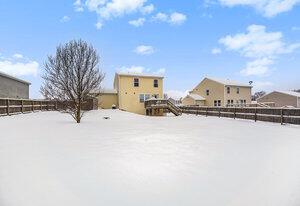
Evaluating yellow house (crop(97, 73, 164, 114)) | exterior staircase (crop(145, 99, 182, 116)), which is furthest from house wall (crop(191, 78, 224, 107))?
exterior staircase (crop(145, 99, 182, 116))

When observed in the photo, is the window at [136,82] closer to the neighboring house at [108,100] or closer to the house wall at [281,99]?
the neighboring house at [108,100]

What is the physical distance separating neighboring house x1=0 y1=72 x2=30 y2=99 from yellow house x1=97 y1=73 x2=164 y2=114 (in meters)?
11.1

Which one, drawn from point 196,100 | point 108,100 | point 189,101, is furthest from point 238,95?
point 108,100

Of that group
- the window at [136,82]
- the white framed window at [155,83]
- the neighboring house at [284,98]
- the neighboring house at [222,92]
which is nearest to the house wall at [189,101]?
the neighboring house at [222,92]

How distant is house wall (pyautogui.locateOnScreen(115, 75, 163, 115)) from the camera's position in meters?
36.3

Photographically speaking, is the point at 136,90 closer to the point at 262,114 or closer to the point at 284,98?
the point at 262,114

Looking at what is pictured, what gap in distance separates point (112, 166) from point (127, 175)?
0.68 meters

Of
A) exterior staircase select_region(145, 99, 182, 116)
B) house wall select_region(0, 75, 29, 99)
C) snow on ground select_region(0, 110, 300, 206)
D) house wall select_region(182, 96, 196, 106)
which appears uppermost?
house wall select_region(0, 75, 29, 99)

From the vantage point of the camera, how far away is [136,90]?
36.9m

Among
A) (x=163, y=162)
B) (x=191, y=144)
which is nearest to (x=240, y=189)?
(x=163, y=162)

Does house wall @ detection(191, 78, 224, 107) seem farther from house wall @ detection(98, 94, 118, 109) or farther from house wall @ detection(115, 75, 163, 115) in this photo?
house wall @ detection(98, 94, 118, 109)

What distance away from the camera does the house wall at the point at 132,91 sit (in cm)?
3631

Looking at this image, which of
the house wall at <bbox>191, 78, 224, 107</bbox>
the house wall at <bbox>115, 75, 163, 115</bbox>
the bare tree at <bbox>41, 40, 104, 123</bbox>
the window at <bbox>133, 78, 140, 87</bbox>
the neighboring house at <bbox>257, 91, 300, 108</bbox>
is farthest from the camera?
the neighboring house at <bbox>257, 91, 300, 108</bbox>

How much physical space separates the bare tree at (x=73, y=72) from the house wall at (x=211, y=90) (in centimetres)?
2815
